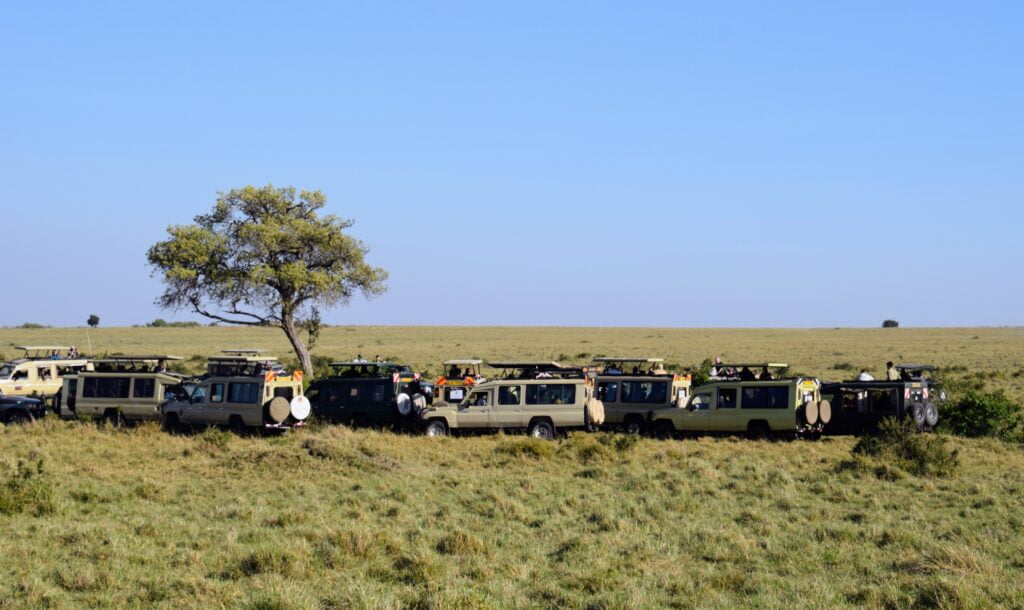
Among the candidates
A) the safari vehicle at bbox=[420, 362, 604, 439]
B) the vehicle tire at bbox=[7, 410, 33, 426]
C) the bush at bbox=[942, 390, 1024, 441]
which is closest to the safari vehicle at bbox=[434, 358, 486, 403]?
the safari vehicle at bbox=[420, 362, 604, 439]

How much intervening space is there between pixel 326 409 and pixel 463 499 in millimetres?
11291

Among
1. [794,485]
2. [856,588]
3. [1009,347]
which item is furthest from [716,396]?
[1009,347]

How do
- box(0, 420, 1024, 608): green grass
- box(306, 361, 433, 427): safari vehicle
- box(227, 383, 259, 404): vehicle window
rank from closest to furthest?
box(0, 420, 1024, 608): green grass → box(227, 383, 259, 404): vehicle window → box(306, 361, 433, 427): safari vehicle

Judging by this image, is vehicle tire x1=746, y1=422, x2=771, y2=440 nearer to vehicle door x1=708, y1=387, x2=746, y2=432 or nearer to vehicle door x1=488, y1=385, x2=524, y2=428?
vehicle door x1=708, y1=387, x2=746, y2=432

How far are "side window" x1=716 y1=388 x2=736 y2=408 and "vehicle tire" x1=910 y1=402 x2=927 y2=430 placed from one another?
4142mm

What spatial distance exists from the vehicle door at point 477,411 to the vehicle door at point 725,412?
543cm

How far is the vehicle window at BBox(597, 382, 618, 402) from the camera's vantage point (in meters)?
27.8

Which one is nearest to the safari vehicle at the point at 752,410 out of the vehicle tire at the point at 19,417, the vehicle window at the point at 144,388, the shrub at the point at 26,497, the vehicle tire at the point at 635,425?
the vehicle tire at the point at 635,425

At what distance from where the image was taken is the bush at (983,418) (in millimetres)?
26625

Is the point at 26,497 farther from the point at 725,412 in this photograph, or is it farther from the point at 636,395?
the point at 725,412

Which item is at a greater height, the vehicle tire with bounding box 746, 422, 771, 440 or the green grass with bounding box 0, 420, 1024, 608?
the vehicle tire with bounding box 746, 422, 771, 440

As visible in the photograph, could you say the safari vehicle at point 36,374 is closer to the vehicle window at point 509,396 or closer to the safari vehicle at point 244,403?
the safari vehicle at point 244,403

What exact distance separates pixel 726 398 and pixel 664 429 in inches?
70.9

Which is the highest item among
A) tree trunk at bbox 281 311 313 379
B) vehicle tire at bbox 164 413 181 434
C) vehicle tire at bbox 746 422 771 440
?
tree trunk at bbox 281 311 313 379
